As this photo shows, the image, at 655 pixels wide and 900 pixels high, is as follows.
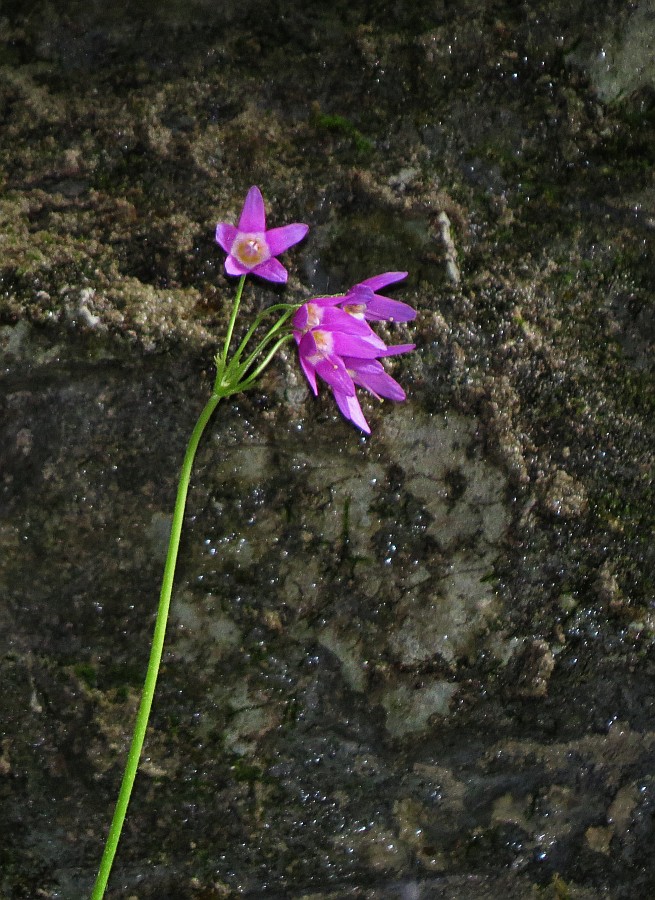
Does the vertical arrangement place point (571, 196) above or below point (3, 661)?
above

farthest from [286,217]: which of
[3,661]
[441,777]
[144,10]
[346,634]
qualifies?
[441,777]

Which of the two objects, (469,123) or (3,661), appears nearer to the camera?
(3,661)

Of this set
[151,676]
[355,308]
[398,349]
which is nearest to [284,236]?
[355,308]

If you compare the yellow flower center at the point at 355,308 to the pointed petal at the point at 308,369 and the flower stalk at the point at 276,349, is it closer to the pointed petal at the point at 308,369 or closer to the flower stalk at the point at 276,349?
the flower stalk at the point at 276,349

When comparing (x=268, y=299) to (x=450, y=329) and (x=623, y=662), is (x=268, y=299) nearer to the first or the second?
(x=450, y=329)

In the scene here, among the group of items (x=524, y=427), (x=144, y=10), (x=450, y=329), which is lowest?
(x=524, y=427)

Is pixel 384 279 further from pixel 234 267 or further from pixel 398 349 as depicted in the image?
pixel 234 267
